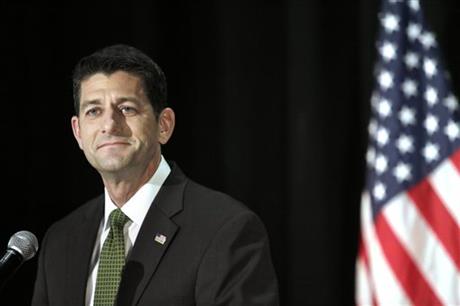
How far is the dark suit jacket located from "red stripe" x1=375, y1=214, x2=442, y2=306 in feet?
3.56

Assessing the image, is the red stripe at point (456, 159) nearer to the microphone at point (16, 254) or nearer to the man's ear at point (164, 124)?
the man's ear at point (164, 124)

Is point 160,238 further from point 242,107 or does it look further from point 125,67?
point 242,107

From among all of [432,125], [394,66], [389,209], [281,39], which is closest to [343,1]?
[281,39]

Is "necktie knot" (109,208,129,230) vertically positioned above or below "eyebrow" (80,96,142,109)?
below

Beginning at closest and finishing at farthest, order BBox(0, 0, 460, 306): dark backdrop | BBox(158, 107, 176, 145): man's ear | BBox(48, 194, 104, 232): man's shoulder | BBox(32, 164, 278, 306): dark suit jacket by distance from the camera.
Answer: BBox(32, 164, 278, 306): dark suit jacket → BBox(158, 107, 176, 145): man's ear → BBox(48, 194, 104, 232): man's shoulder → BBox(0, 0, 460, 306): dark backdrop

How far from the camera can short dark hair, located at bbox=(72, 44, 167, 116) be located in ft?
7.80

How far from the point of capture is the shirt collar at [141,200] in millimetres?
2389

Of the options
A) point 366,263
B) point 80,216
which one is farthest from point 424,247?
point 80,216

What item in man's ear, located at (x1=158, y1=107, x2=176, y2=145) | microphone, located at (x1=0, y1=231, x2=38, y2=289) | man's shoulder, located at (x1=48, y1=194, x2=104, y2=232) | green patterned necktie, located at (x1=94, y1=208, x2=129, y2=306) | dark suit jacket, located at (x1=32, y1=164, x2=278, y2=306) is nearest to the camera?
microphone, located at (x1=0, y1=231, x2=38, y2=289)

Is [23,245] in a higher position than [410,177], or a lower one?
lower

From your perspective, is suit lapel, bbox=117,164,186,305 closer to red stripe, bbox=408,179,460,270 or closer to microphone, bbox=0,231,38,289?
→ microphone, bbox=0,231,38,289

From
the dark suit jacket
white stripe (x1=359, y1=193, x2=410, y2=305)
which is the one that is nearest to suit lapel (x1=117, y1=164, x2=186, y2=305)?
the dark suit jacket

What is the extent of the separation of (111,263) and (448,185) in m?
1.54

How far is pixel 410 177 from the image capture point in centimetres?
329
